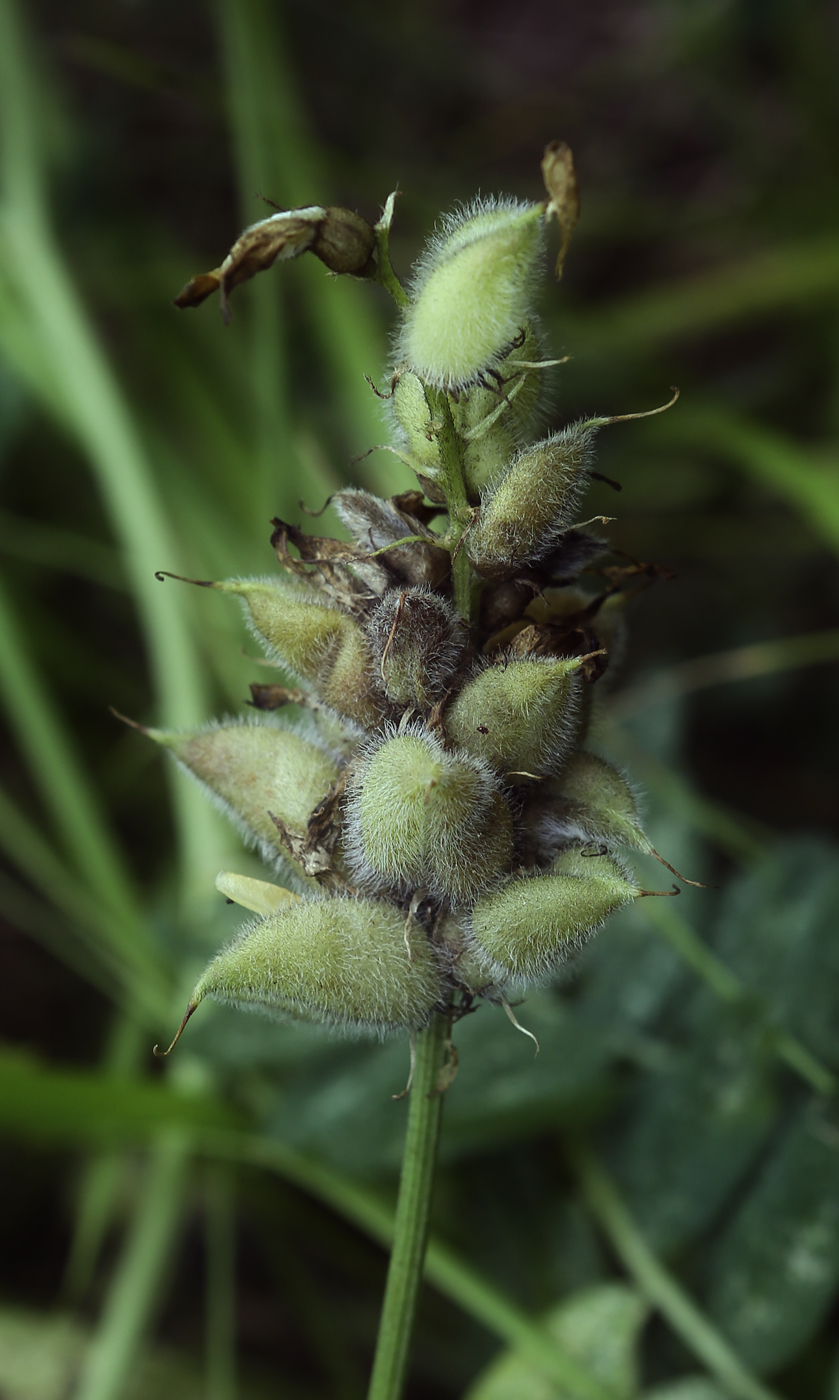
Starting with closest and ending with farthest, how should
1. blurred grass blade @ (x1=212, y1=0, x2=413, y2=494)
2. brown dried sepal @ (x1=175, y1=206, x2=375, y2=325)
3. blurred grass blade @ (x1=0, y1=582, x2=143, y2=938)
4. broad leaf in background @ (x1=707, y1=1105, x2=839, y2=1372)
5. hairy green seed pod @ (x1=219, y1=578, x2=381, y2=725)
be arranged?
brown dried sepal @ (x1=175, y1=206, x2=375, y2=325) → hairy green seed pod @ (x1=219, y1=578, x2=381, y2=725) → broad leaf in background @ (x1=707, y1=1105, x2=839, y2=1372) → blurred grass blade @ (x1=0, y1=582, x2=143, y2=938) → blurred grass blade @ (x1=212, y1=0, x2=413, y2=494)

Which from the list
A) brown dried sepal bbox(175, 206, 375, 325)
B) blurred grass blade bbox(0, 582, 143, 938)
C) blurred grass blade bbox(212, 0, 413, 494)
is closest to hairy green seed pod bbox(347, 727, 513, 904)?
brown dried sepal bbox(175, 206, 375, 325)

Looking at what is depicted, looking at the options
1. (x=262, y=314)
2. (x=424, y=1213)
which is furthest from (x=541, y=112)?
(x=424, y=1213)

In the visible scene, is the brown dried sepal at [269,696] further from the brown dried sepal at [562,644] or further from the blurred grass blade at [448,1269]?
the blurred grass blade at [448,1269]

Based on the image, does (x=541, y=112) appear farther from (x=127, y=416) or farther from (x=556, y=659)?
(x=556, y=659)

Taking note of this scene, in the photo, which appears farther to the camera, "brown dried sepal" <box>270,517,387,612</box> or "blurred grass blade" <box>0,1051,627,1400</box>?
"blurred grass blade" <box>0,1051,627,1400</box>

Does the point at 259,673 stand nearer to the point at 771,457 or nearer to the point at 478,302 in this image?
the point at 771,457

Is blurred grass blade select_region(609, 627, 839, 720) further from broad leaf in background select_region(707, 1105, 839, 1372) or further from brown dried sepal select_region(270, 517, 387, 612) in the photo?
brown dried sepal select_region(270, 517, 387, 612)

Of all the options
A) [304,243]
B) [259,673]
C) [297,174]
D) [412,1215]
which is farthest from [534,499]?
[297,174]

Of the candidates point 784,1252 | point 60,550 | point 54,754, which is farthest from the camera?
point 60,550
